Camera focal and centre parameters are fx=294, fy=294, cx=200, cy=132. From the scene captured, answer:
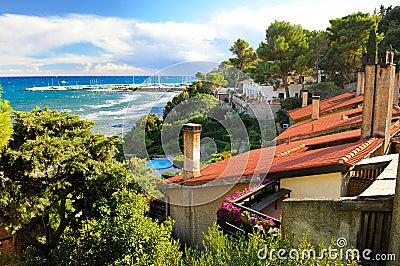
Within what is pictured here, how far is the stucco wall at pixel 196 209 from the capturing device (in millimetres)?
7059

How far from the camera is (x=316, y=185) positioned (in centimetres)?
555

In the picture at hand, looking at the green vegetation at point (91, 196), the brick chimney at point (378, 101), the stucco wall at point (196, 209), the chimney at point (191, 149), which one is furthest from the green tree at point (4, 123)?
the brick chimney at point (378, 101)

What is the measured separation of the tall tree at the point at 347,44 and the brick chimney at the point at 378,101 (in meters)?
22.4

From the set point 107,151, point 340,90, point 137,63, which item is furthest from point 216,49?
point 340,90

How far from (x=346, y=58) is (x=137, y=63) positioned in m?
26.1

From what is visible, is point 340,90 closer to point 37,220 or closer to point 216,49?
point 216,49

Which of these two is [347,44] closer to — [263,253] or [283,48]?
[283,48]

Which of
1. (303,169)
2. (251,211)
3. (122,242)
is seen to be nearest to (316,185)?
(303,169)

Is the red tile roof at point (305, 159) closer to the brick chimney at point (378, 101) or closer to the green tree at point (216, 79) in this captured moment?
the brick chimney at point (378, 101)

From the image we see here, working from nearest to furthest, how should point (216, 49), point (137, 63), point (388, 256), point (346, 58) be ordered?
point (388, 256)
point (216, 49)
point (137, 63)
point (346, 58)

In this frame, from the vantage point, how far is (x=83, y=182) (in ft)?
24.4

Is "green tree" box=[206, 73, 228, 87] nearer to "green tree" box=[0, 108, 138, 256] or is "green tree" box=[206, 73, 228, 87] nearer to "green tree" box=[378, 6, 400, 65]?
"green tree" box=[0, 108, 138, 256]

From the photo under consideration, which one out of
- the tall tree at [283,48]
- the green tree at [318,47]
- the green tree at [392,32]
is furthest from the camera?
the green tree at [318,47]

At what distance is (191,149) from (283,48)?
2470 cm
